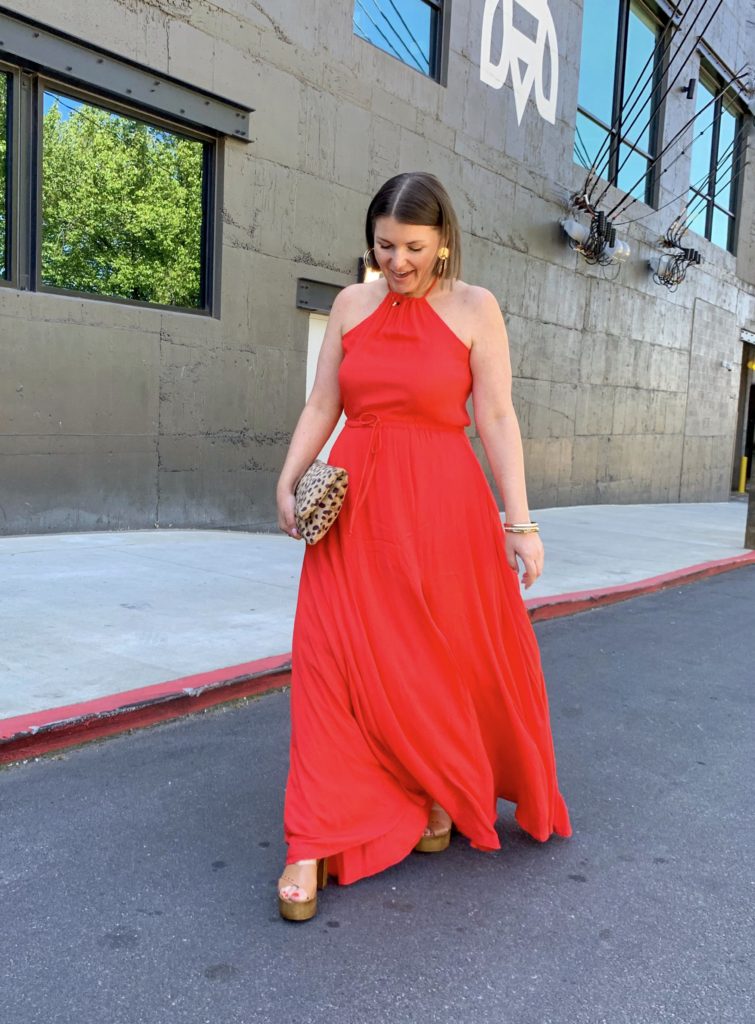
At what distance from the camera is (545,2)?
12516mm

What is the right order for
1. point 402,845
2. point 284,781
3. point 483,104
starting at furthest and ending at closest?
1. point 483,104
2. point 284,781
3. point 402,845

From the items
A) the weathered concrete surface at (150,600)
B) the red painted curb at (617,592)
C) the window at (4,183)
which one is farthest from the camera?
the window at (4,183)

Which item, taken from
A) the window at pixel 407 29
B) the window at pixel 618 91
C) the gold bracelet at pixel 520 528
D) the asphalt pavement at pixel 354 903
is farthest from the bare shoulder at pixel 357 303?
the window at pixel 618 91

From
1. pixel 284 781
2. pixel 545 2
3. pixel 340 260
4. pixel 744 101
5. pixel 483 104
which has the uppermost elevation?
pixel 744 101

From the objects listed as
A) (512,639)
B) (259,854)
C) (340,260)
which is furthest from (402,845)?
(340,260)

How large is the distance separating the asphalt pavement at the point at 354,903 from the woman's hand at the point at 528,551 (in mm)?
901

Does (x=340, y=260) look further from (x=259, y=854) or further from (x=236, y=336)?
(x=259, y=854)

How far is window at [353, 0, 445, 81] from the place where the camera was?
997cm

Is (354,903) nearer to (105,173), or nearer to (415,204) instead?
(415,204)

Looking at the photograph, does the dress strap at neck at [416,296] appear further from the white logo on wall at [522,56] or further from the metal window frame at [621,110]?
the metal window frame at [621,110]

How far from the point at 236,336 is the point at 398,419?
663 centimetres

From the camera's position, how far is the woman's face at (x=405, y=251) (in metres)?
2.47

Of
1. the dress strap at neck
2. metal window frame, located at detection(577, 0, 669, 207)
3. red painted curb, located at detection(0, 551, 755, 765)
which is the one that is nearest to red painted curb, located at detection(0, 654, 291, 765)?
red painted curb, located at detection(0, 551, 755, 765)

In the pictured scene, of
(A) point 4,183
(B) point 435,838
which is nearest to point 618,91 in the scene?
(A) point 4,183
